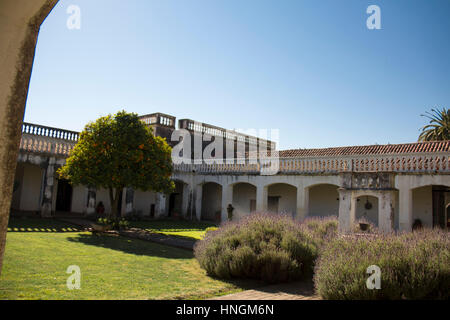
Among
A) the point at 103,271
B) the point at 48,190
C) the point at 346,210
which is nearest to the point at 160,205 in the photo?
the point at 48,190

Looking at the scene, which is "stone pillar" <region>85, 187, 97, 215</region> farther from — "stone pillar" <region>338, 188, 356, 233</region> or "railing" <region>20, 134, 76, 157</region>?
"stone pillar" <region>338, 188, 356, 233</region>

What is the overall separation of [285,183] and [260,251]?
1386 cm

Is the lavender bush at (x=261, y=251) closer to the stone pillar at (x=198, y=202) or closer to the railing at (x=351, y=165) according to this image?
the railing at (x=351, y=165)

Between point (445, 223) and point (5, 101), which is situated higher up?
point (5, 101)

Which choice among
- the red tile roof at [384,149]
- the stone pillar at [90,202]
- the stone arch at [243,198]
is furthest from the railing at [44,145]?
the red tile roof at [384,149]

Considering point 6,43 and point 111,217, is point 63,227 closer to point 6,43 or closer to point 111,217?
point 111,217

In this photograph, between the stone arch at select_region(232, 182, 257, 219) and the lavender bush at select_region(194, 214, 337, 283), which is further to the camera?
the stone arch at select_region(232, 182, 257, 219)

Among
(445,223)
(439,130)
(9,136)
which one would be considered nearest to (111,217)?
(9,136)

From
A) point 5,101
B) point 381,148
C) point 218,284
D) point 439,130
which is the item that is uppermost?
point 439,130

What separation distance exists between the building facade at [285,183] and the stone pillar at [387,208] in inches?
1.0

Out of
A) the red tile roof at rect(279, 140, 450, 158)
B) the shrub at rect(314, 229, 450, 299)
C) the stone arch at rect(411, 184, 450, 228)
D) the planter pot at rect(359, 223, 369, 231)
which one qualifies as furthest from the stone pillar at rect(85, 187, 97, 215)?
the stone arch at rect(411, 184, 450, 228)

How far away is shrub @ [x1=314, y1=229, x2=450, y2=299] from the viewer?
190 inches

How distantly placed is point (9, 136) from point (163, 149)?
12.3m

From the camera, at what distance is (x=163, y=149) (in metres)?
14.5
